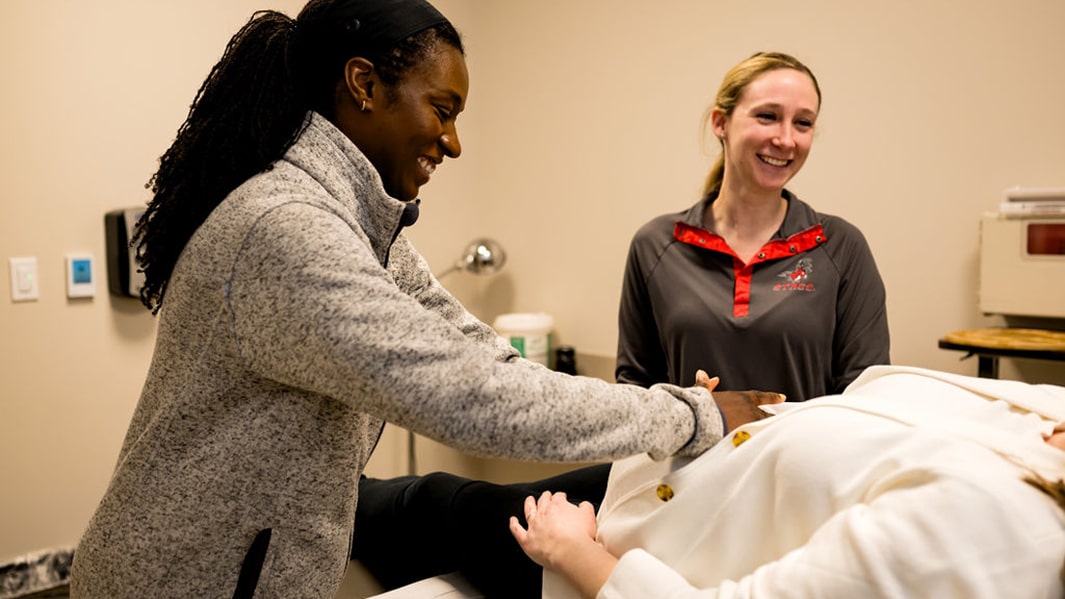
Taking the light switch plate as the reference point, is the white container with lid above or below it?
below

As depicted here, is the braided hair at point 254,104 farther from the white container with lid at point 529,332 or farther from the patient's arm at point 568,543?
the white container with lid at point 529,332

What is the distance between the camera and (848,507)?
905 millimetres

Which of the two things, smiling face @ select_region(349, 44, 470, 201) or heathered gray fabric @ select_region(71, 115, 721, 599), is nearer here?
heathered gray fabric @ select_region(71, 115, 721, 599)

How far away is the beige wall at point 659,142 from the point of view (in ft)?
7.19

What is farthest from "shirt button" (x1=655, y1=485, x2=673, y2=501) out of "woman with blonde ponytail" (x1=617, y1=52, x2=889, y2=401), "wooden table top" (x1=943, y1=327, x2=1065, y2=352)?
"wooden table top" (x1=943, y1=327, x2=1065, y2=352)

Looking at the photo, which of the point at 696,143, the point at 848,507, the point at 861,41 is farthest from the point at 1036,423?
the point at 696,143

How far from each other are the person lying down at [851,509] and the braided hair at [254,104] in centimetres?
59

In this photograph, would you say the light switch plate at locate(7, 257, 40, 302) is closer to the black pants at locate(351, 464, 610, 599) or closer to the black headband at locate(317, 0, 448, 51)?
the black pants at locate(351, 464, 610, 599)

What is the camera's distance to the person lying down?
0.80 m

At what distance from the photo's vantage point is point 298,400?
0.98m

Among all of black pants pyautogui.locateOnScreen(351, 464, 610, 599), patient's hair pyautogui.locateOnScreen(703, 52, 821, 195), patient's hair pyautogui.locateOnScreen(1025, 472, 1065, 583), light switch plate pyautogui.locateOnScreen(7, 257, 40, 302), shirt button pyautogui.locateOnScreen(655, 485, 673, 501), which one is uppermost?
patient's hair pyautogui.locateOnScreen(703, 52, 821, 195)

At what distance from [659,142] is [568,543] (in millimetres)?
1973

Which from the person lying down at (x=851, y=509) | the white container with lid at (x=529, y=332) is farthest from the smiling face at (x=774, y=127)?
the white container with lid at (x=529, y=332)

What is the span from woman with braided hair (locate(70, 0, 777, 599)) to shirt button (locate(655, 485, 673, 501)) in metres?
0.06
